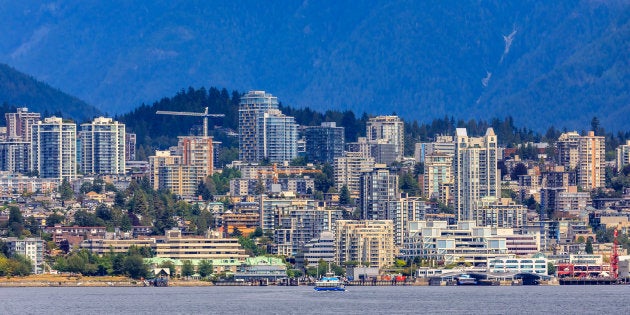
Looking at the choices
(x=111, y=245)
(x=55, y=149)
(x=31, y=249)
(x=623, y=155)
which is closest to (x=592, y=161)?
(x=623, y=155)

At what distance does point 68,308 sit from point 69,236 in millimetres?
46064

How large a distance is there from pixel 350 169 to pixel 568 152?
17925mm

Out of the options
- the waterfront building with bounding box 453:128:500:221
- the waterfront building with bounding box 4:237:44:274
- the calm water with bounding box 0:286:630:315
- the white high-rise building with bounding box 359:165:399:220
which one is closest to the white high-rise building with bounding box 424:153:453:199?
the waterfront building with bounding box 453:128:500:221

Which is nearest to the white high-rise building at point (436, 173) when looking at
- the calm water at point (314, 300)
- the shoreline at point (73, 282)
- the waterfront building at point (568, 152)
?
the waterfront building at point (568, 152)

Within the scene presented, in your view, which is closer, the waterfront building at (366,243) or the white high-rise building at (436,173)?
the waterfront building at (366,243)

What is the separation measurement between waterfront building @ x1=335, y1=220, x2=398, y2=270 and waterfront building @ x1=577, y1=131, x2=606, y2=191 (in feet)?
134

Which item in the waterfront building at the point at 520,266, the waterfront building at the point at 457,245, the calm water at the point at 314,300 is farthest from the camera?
the waterfront building at the point at 457,245

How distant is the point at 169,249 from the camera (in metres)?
145

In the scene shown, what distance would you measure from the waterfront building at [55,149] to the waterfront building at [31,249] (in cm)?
5071

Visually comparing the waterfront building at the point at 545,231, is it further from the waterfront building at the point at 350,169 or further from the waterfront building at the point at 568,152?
the waterfront building at the point at 568,152

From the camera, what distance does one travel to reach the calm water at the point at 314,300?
106m

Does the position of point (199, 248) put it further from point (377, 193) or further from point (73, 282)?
point (377, 193)

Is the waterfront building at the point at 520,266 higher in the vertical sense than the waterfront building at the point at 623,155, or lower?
lower

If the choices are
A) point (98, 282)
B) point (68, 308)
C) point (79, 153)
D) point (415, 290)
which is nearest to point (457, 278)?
point (415, 290)
